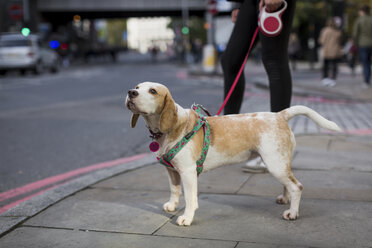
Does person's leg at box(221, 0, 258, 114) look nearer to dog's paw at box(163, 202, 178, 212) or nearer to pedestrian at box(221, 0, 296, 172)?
pedestrian at box(221, 0, 296, 172)

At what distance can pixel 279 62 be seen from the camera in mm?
3943

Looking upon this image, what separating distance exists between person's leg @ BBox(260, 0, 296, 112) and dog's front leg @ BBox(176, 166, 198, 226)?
132 centimetres

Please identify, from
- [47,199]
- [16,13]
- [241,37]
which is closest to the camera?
[47,199]

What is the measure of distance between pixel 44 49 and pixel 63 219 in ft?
77.3

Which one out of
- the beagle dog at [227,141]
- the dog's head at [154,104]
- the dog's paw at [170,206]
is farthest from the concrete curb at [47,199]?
the dog's head at [154,104]

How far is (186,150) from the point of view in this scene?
9.45 feet

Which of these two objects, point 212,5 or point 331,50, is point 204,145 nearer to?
point 331,50

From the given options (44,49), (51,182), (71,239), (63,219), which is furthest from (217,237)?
(44,49)

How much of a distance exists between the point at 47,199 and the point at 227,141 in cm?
140

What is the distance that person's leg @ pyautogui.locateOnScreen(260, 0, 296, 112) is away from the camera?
3900mm

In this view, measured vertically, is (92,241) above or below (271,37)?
below

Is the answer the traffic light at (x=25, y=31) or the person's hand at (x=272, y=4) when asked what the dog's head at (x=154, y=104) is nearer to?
the person's hand at (x=272, y=4)

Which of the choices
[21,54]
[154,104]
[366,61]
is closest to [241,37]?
[154,104]

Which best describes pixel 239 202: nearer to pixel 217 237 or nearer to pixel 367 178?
pixel 217 237
